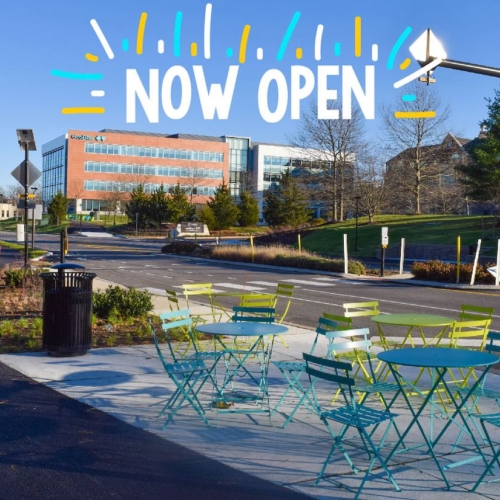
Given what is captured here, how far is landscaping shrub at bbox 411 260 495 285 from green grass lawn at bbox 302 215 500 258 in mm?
12267

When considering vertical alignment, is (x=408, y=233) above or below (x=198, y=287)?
above

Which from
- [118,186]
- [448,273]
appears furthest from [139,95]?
[118,186]

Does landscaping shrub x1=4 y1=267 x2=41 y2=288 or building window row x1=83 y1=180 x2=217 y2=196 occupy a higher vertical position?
building window row x1=83 y1=180 x2=217 y2=196

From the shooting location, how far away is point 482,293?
73.6ft

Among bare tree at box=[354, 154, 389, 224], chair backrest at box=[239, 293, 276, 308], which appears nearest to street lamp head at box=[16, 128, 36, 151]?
chair backrest at box=[239, 293, 276, 308]

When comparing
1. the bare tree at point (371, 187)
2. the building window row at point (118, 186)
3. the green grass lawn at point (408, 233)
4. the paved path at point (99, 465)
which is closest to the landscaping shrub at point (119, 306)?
the paved path at point (99, 465)

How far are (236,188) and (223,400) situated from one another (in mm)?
110643

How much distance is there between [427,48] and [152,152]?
96434 millimetres

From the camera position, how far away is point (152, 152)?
105812 mm

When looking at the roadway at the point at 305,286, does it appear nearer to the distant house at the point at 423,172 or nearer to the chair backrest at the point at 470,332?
the chair backrest at the point at 470,332

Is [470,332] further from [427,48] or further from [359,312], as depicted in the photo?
[427,48]

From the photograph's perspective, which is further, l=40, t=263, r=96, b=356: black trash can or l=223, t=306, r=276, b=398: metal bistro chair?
l=40, t=263, r=96, b=356: black trash can

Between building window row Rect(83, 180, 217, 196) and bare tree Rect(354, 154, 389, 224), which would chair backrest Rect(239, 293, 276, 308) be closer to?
bare tree Rect(354, 154, 389, 224)

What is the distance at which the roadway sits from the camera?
1766cm
